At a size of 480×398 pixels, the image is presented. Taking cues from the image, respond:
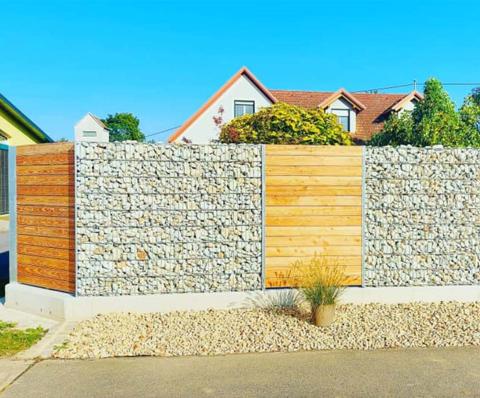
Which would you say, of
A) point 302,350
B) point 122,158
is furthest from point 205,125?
point 302,350

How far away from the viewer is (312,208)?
6.02 m

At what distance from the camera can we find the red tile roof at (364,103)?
23.4 metres

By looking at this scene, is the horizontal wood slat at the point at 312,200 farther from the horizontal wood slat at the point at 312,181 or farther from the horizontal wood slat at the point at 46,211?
the horizontal wood slat at the point at 46,211

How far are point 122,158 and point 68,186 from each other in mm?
830

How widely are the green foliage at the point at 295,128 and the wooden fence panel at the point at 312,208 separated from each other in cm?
430

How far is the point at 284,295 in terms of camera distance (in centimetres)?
592

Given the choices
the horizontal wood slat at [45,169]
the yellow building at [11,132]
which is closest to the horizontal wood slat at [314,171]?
the horizontal wood slat at [45,169]

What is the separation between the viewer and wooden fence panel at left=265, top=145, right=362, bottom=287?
5.96m

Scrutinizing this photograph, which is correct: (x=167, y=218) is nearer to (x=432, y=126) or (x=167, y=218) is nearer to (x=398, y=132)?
(x=432, y=126)

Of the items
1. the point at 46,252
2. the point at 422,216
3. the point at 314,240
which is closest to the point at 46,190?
the point at 46,252

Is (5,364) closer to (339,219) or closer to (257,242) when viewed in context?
(257,242)

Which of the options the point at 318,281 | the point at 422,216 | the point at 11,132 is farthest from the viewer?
the point at 11,132

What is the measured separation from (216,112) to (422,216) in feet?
54.9

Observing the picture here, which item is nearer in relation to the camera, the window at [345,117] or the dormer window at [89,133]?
the window at [345,117]
